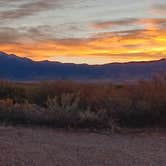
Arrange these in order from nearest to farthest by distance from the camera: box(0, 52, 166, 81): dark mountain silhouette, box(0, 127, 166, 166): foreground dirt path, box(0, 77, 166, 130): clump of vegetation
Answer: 1. box(0, 127, 166, 166): foreground dirt path
2. box(0, 77, 166, 130): clump of vegetation
3. box(0, 52, 166, 81): dark mountain silhouette

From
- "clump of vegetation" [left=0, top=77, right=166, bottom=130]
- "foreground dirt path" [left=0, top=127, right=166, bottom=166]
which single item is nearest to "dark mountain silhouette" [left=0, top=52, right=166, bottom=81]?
"clump of vegetation" [left=0, top=77, right=166, bottom=130]

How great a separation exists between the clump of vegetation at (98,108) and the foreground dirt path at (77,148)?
1.46m

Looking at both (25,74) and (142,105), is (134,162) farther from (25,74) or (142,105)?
(25,74)

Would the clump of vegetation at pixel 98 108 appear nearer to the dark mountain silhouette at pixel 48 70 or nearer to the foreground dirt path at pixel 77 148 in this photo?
the foreground dirt path at pixel 77 148

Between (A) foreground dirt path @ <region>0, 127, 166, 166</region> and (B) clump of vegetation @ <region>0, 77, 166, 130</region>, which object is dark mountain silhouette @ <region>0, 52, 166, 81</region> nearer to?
(B) clump of vegetation @ <region>0, 77, 166, 130</region>

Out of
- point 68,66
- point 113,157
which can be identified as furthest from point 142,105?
point 68,66

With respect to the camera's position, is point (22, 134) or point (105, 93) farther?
point (105, 93)

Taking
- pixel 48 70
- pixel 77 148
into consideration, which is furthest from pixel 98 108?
pixel 48 70

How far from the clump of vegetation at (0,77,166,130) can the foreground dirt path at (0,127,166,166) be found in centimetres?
146

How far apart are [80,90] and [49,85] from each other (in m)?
1.90

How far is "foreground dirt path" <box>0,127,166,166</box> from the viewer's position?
14438 millimetres

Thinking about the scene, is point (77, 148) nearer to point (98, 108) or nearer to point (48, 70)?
point (98, 108)

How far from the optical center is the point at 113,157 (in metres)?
15.4

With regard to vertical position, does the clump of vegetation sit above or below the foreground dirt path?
above
